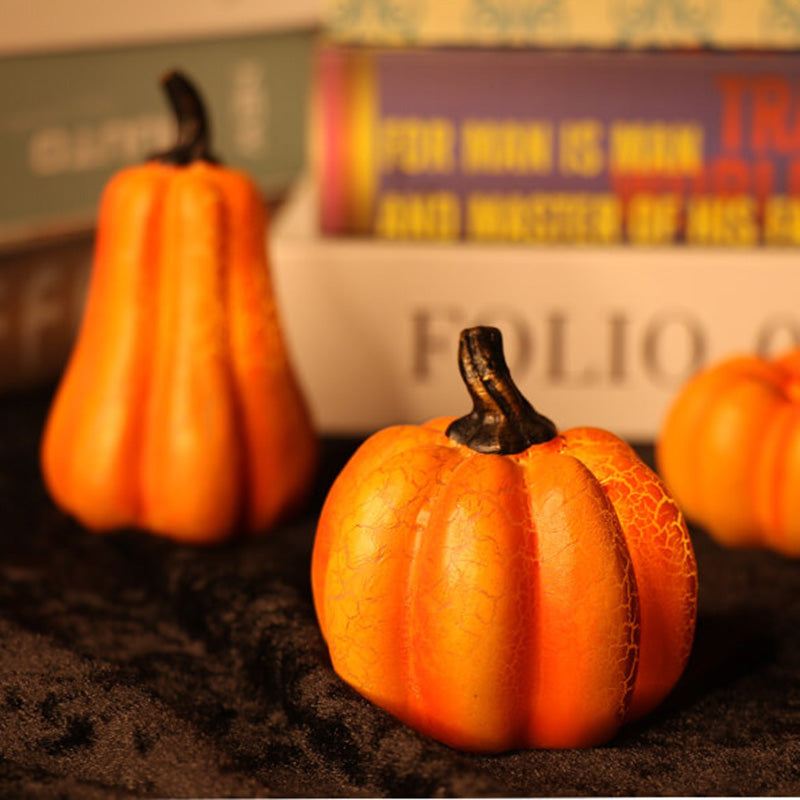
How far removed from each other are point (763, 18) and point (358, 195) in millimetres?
348

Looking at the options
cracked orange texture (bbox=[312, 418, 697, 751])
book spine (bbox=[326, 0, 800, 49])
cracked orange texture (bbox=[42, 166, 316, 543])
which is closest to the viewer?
cracked orange texture (bbox=[312, 418, 697, 751])

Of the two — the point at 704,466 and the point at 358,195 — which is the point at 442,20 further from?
the point at 704,466

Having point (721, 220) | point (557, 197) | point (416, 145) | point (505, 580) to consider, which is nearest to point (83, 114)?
point (416, 145)

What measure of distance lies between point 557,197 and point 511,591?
0.55m

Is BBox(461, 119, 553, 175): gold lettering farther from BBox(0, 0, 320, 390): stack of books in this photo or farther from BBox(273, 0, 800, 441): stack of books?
BBox(0, 0, 320, 390): stack of books

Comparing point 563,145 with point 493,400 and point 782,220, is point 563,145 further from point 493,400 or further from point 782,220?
Answer: point 493,400

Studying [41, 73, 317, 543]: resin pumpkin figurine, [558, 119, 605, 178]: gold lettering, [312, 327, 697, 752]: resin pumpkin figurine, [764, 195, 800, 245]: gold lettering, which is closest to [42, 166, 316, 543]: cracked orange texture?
[41, 73, 317, 543]: resin pumpkin figurine

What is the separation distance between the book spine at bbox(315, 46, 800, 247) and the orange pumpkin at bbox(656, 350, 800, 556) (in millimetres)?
224

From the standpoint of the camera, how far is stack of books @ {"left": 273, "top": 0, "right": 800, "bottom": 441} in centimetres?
96

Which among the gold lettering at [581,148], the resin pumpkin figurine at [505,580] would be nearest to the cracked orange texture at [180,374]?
the resin pumpkin figurine at [505,580]

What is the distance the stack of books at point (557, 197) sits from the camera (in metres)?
0.96

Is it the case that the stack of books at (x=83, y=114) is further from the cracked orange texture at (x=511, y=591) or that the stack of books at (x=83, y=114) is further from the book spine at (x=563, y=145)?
the cracked orange texture at (x=511, y=591)

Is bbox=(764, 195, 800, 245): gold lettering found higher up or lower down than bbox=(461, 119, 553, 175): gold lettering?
lower down

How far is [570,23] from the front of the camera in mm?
965
